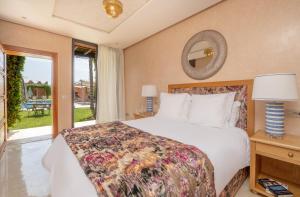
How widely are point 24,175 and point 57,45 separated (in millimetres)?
2833

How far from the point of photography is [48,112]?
6.34 m

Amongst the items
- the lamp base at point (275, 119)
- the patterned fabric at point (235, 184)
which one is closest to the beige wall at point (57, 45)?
the patterned fabric at point (235, 184)

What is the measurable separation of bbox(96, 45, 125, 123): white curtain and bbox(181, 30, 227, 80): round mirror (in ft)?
7.93

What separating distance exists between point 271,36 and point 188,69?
4.20 ft

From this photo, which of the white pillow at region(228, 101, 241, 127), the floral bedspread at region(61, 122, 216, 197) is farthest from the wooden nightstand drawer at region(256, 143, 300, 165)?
the floral bedspread at region(61, 122, 216, 197)

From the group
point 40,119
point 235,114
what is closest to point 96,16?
point 235,114

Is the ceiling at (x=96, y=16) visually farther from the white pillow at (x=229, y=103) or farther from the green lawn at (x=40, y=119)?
the green lawn at (x=40, y=119)

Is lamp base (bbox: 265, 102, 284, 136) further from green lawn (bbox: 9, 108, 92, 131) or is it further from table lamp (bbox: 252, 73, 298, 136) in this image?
green lawn (bbox: 9, 108, 92, 131)

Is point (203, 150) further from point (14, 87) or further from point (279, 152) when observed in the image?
point (14, 87)

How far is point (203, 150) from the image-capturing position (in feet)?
4.35

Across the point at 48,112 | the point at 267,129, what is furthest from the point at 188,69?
the point at 48,112

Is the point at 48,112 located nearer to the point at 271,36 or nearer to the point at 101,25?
the point at 101,25

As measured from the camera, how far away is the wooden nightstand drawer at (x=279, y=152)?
1.42 metres

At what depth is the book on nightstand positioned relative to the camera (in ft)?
5.01
